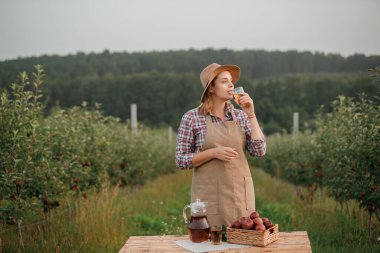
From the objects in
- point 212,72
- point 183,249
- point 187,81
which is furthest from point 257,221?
point 187,81

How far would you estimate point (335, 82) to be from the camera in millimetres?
29266

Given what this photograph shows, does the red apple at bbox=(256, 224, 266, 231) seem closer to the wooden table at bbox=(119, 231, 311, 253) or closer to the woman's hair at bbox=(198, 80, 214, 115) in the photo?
the wooden table at bbox=(119, 231, 311, 253)

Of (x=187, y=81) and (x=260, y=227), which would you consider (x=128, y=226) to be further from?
(x=187, y=81)

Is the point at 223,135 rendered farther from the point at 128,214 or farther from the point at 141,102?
the point at 141,102

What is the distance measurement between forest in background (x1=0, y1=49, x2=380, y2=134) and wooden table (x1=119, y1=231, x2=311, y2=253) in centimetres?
2315

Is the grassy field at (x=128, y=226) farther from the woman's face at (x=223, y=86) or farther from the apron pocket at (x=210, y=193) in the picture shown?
the woman's face at (x=223, y=86)

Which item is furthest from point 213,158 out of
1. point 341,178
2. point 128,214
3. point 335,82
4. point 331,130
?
point 335,82

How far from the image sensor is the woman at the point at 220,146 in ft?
14.2

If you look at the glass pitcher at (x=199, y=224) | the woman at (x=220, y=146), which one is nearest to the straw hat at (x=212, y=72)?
the woman at (x=220, y=146)

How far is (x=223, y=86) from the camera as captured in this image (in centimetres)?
439

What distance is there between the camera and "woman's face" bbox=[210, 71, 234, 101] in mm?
4375

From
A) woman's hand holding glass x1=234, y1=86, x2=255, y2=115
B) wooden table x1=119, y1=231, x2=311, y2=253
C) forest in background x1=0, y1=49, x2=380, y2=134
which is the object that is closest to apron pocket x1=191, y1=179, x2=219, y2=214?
wooden table x1=119, y1=231, x2=311, y2=253

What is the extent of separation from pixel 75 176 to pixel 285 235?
4365mm

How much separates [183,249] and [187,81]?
36.7 meters
